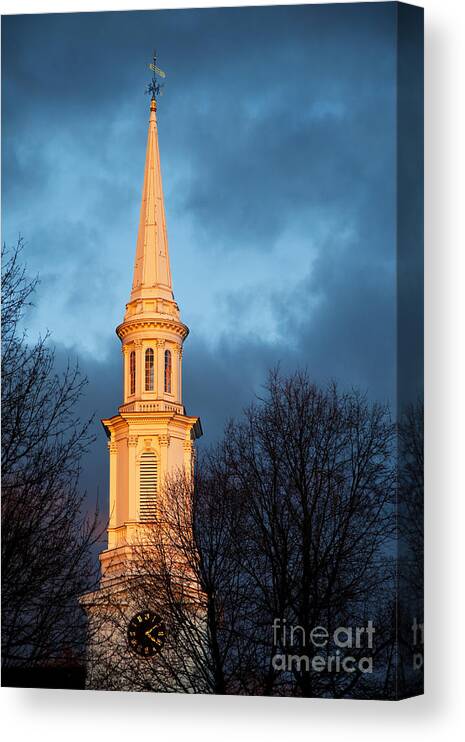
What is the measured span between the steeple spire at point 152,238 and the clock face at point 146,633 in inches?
143

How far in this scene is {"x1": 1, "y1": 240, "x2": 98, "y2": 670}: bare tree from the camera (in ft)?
67.4

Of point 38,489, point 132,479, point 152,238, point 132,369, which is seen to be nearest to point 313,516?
point 132,479

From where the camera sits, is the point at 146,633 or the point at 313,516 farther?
the point at 146,633

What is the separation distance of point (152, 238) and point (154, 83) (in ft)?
5.73

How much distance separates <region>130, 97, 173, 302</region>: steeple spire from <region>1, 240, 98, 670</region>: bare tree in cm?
122

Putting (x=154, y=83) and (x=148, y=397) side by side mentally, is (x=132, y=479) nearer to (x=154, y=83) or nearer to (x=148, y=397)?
(x=148, y=397)

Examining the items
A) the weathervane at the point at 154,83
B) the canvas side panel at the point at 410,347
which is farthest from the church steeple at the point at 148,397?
the canvas side panel at the point at 410,347

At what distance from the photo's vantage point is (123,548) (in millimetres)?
20844

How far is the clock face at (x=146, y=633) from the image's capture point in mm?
20453

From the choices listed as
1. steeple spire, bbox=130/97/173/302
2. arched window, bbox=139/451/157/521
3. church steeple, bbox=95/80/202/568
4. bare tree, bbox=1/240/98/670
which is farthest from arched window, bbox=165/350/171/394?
bare tree, bbox=1/240/98/670

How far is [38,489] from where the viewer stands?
2072cm

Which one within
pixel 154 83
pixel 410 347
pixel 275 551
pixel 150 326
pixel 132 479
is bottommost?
pixel 275 551

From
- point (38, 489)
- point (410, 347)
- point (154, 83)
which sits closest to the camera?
point (410, 347)

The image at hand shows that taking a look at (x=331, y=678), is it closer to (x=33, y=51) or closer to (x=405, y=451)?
(x=405, y=451)
